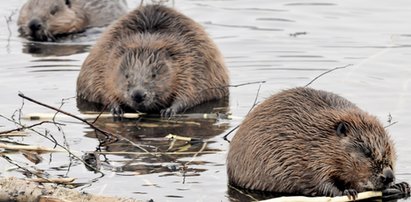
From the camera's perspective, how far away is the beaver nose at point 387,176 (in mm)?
6367

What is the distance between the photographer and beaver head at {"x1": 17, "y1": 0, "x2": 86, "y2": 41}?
12.3 metres

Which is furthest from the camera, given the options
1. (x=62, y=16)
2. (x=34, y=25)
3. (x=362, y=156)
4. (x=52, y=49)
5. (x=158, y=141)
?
(x=62, y=16)

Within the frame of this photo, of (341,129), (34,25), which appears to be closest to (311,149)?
(341,129)

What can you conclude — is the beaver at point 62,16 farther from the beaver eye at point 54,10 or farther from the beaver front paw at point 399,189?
the beaver front paw at point 399,189

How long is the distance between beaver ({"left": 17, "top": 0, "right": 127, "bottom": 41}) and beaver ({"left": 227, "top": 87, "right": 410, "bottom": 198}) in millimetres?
5747

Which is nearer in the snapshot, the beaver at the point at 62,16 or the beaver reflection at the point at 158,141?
the beaver reflection at the point at 158,141

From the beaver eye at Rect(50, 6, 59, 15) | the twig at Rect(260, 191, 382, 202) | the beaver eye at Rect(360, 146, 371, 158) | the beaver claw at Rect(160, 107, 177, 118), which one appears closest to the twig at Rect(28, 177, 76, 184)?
the twig at Rect(260, 191, 382, 202)

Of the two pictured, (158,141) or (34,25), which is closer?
(158,141)

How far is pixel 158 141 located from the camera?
26.5ft

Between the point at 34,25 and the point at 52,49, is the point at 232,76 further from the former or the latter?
the point at 34,25

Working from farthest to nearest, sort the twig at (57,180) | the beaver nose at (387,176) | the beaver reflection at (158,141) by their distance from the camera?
1. the beaver reflection at (158,141)
2. the twig at (57,180)
3. the beaver nose at (387,176)

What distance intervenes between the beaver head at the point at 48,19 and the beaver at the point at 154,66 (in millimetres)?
2618

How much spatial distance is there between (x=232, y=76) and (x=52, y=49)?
2.28 m

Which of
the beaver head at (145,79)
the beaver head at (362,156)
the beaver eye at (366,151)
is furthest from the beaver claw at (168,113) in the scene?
the beaver eye at (366,151)
